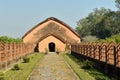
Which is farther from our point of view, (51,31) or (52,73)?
(51,31)

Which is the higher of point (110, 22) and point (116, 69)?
point (110, 22)

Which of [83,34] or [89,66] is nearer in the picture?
[89,66]

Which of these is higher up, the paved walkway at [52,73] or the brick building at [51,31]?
the brick building at [51,31]

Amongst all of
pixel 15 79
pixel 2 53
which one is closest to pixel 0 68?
pixel 2 53

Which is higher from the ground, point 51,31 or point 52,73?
point 51,31

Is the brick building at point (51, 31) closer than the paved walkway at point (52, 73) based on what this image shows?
No

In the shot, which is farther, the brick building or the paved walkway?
the brick building

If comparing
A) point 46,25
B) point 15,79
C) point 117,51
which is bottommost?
point 15,79

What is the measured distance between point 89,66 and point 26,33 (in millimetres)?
66563

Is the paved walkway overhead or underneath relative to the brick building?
underneath

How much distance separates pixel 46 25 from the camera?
310 feet

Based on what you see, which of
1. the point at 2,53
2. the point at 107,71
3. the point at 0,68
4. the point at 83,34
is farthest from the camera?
the point at 83,34

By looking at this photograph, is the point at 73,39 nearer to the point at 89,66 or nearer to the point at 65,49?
the point at 65,49

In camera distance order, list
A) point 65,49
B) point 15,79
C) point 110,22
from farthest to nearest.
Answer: point 110,22, point 65,49, point 15,79
